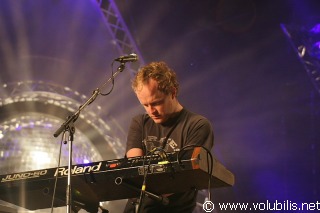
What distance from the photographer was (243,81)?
24.0 ft

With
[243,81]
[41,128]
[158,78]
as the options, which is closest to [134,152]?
[158,78]

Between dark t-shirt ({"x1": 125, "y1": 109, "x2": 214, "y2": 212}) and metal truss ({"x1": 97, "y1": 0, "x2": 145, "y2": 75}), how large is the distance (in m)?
3.09

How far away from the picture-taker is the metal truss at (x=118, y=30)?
6266mm

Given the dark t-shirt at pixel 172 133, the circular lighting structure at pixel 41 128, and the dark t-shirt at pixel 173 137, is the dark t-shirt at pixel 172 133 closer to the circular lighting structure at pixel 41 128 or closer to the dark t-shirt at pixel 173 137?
the dark t-shirt at pixel 173 137

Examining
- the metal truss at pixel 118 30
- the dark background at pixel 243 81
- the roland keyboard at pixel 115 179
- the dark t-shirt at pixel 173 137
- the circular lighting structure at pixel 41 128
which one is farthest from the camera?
the dark background at pixel 243 81

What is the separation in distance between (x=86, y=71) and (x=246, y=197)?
320cm

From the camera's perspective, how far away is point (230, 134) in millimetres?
7188

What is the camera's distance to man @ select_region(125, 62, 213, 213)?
3.09 m

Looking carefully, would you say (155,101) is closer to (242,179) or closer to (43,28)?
(43,28)

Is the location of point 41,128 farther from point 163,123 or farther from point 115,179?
point 115,179

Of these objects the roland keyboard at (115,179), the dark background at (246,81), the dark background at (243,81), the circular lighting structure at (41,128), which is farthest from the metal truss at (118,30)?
the roland keyboard at (115,179)

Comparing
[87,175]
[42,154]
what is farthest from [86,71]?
[87,175]

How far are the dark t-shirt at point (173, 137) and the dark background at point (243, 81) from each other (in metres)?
3.06

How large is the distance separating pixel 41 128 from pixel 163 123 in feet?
8.97
